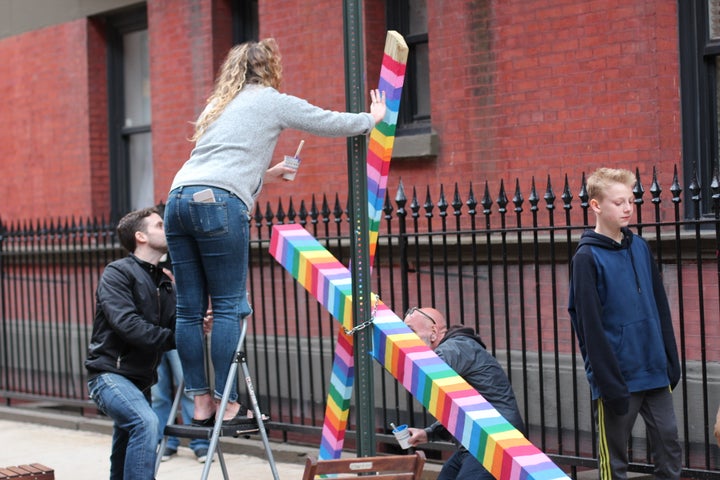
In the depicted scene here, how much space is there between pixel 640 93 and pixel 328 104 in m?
3.19

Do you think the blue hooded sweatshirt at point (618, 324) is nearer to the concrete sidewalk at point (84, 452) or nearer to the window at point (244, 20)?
the concrete sidewalk at point (84, 452)

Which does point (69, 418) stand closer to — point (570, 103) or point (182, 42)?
point (182, 42)

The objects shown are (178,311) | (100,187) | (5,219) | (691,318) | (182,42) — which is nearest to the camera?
(178,311)

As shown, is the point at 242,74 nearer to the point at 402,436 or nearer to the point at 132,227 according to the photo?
the point at 132,227

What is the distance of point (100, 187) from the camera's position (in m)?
13.6

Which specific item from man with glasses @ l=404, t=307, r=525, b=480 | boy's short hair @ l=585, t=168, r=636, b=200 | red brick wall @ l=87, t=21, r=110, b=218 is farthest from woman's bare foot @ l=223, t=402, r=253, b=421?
red brick wall @ l=87, t=21, r=110, b=218

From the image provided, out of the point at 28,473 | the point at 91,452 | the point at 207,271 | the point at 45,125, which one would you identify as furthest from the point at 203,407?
the point at 45,125

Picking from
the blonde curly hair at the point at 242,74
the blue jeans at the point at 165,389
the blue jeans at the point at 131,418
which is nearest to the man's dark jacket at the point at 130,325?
the blue jeans at the point at 131,418

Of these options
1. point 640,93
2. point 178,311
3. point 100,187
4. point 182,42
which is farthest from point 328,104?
point 178,311

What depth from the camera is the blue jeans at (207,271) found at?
5504mm

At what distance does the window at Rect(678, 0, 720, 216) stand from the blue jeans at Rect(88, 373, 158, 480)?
409cm

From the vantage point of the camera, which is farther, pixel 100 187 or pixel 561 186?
pixel 100 187

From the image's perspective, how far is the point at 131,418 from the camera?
5.89 meters

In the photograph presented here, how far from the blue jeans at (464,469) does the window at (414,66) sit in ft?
14.3
